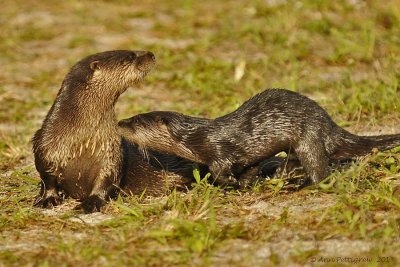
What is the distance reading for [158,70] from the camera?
7.80 meters

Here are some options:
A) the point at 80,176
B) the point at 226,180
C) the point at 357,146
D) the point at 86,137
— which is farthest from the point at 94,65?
A: the point at 357,146

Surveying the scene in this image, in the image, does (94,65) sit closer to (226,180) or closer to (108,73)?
(108,73)

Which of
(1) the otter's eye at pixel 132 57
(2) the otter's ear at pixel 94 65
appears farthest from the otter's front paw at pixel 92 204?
(1) the otter's eye at pixel 132 57

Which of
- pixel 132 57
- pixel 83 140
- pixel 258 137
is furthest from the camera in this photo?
pixel 132 57

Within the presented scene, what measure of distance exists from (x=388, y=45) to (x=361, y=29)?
1.79 ft

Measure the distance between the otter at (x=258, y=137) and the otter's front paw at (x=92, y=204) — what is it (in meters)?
0.44

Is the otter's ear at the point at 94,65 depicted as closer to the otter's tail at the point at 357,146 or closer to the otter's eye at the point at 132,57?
the otter's eye at the point at 132,57

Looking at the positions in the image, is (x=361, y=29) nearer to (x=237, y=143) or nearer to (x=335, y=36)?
(x=335, y=36)

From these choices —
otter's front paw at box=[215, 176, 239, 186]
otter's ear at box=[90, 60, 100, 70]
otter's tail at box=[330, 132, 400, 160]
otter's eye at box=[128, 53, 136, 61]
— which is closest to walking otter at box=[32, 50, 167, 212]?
otter's ear at box=[90, 60, 100, 70]

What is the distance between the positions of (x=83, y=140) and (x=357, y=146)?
151 cm

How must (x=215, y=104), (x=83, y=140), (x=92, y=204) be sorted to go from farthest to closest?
(x=215, y=104) → (x=83, y=140) → (x=92, y=204)

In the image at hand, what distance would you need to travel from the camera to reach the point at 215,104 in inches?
266

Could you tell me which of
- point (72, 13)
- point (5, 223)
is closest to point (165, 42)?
point (72, 13)

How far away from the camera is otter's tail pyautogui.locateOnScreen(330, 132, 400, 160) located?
4742mm
